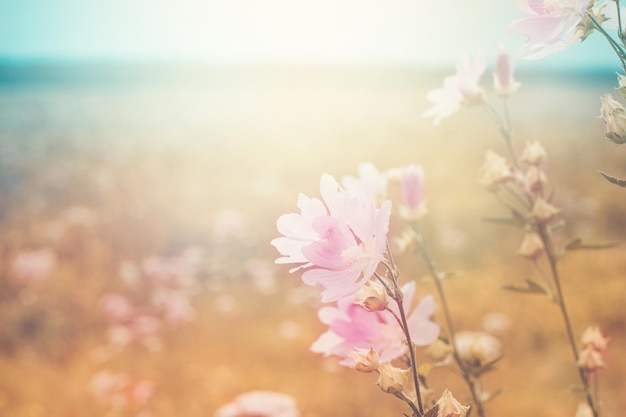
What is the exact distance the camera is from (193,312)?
5.96ft

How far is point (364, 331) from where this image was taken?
418 mm

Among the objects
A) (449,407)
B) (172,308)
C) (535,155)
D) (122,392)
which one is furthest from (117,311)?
(449,407)

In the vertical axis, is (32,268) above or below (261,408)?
→ above

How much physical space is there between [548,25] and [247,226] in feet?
7.20

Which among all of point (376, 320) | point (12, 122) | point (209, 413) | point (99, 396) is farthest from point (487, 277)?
point (12, 122)

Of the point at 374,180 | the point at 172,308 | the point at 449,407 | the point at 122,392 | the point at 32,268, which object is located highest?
the point at 32,268

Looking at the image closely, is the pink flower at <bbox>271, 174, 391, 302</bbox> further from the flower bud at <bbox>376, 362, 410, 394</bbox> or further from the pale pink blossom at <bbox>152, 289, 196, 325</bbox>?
the pale pink blossom at <bbox>152, 289, 196, 325</bbox>

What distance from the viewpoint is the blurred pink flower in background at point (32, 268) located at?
6.86ft

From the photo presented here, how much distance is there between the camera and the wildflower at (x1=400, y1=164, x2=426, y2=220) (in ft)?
1.95

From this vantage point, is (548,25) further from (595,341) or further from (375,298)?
(595,341)

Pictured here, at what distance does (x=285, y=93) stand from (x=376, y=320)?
2.63 meters

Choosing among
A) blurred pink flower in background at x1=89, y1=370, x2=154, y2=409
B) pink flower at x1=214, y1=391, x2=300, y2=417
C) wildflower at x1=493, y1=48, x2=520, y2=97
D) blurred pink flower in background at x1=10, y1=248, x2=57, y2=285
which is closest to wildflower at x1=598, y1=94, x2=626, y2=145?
wildflower at x1=493, y1=48, x2=520, y2=97

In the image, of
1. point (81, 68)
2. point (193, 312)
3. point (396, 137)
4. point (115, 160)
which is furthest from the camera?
point (81, 68)

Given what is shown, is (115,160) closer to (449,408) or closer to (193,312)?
(193,312)
